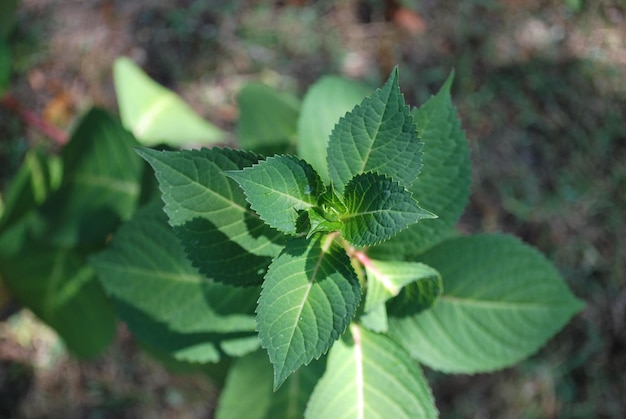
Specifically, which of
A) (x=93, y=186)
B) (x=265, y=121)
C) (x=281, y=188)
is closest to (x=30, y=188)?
(x=93, y=186)

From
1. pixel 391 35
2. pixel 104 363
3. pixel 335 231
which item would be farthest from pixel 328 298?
pixel 391 35

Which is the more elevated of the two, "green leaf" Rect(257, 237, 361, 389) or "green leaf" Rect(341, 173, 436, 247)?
"green leaf" Rect(341, 173, 436, 247)

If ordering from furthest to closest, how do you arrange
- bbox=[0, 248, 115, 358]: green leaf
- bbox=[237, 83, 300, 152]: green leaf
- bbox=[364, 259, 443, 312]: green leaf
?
bbox=[0, 248, 115, 358]: green leaf
bbox=[237, 83, 300, 152]: green leaf
bbox=[364, 259, 443, 312]: green leaf

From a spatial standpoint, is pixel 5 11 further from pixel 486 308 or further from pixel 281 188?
pixel 486 308

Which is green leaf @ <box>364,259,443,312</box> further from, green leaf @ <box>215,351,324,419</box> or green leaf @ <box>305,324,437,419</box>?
green leaf @ <box>215,351,324,419</box>

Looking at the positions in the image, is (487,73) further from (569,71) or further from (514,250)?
(514,250)

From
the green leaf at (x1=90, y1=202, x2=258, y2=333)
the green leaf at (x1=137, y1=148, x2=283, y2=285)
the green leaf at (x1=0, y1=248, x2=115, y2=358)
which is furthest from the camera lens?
the green leaf at (x1=0, y1=248, x2=115, y2=358)

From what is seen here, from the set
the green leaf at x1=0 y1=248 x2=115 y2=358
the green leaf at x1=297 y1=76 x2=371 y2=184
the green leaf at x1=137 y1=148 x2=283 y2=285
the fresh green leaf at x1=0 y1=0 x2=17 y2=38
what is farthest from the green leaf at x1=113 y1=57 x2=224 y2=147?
the green leaf at x1=137 y1=148 x2=283 y2=285
